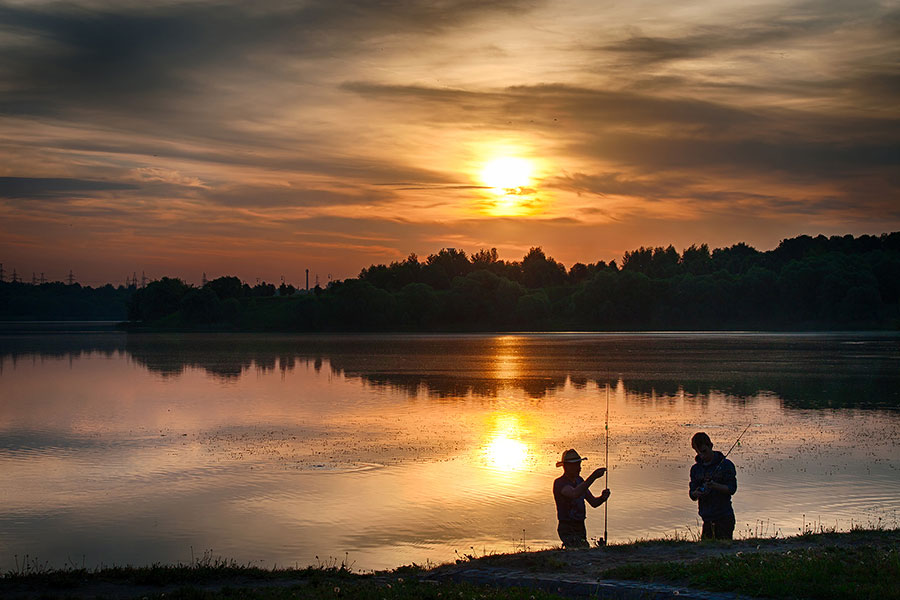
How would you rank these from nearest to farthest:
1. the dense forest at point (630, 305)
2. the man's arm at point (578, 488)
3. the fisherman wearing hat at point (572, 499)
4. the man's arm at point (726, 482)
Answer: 1. the man's arm at point (726, 482)
2. the man's arm at point (578, 488)
3. the fisherman wearing hat at point (572, 499)
4. the dense forest at point (630, 305)

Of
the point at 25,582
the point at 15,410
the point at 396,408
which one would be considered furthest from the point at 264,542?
the point at 15,410

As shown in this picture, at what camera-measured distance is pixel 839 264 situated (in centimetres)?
17175

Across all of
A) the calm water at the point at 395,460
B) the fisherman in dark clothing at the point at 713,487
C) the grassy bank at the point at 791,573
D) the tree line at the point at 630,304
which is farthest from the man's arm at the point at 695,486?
the tree line at the point at 630,304

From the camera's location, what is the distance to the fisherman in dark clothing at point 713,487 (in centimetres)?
1332

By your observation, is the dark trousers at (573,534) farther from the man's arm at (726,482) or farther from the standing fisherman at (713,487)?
the man's arm at (726,482)

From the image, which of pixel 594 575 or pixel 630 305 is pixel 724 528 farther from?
pixel 630 305

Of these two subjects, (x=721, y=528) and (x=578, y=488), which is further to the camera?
(x=721, y=528)

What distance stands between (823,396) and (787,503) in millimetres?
24238

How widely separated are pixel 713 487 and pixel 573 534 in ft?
7.55

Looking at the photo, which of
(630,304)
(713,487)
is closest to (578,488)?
(713,487)

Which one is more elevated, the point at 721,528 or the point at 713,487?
the point at 713,487

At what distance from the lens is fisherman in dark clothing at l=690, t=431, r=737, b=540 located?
13.3 meters

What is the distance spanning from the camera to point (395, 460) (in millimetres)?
24469

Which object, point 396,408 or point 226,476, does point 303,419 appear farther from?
point 226,476
